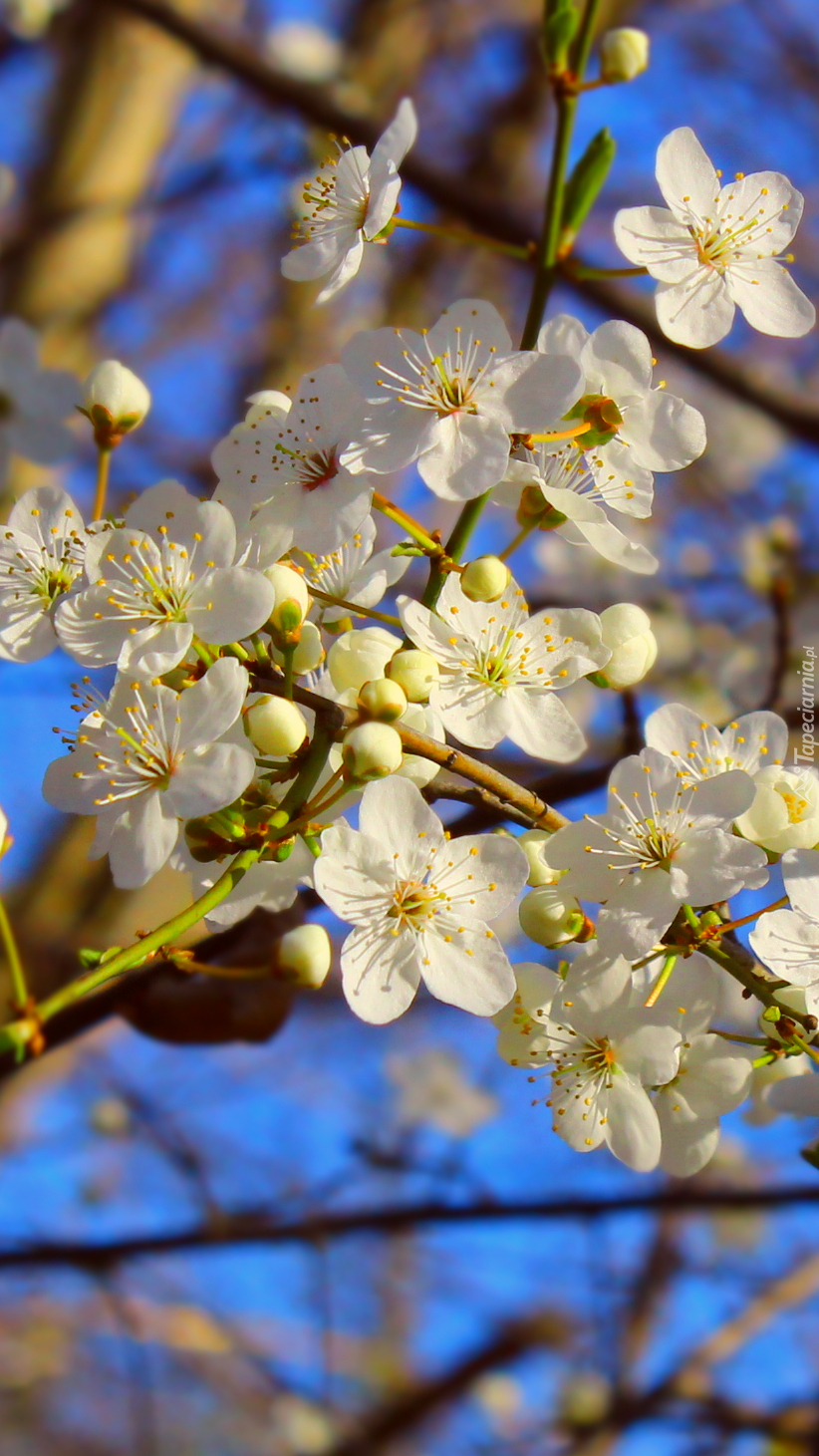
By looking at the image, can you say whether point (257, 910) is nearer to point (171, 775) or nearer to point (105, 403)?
point (171, 775)

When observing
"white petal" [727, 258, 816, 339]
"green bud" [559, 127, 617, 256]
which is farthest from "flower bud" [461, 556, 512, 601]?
"white petal" [727, 258, 816, 339]

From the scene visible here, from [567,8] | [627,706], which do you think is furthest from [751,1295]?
[567,8]

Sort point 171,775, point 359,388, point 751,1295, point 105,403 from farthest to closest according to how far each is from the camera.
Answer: point 751,1295 < point 105,403 < point 359,388 < point 171,775

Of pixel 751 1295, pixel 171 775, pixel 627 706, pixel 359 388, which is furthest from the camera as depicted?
pixel 751 1295

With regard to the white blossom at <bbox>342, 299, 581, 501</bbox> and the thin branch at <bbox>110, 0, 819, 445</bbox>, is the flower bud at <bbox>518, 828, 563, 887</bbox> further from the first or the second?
the thin branch at <bbox>110, 0, 819, 445</bbox>

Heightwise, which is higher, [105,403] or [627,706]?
[105,403]

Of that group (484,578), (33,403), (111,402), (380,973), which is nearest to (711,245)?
(484,578)

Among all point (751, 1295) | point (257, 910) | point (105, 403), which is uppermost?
point (105, 403)
